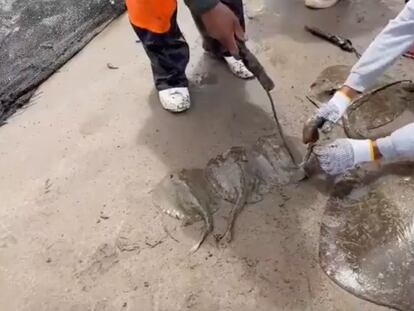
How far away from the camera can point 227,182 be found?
1687 mm

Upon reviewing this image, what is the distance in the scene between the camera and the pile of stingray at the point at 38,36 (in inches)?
83.3

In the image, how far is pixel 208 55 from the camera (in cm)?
220

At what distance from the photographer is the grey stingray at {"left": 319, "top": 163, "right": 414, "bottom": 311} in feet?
4.51

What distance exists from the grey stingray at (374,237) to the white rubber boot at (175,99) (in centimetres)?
67

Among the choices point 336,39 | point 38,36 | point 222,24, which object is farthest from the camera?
point 38,36

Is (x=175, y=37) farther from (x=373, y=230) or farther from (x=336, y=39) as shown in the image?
(x=373, y=230)

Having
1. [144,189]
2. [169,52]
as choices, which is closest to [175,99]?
[169,52]

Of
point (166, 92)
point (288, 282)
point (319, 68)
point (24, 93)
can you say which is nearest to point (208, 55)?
point (166, 92)

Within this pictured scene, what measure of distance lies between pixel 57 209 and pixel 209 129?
62 cm

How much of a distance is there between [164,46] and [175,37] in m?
0.05

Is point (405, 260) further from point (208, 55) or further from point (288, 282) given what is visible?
point (208, 55)

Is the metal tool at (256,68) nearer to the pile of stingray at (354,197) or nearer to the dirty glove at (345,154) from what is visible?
the pile of stingray at (354,197)

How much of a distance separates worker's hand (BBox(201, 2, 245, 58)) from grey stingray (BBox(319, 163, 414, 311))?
0.59 metres

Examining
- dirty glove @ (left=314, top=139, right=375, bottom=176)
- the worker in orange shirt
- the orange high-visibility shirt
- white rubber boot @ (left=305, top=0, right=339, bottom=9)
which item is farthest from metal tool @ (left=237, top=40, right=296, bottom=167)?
white rubber boot @ (left=305, top=0, right=339, bottom=9)
